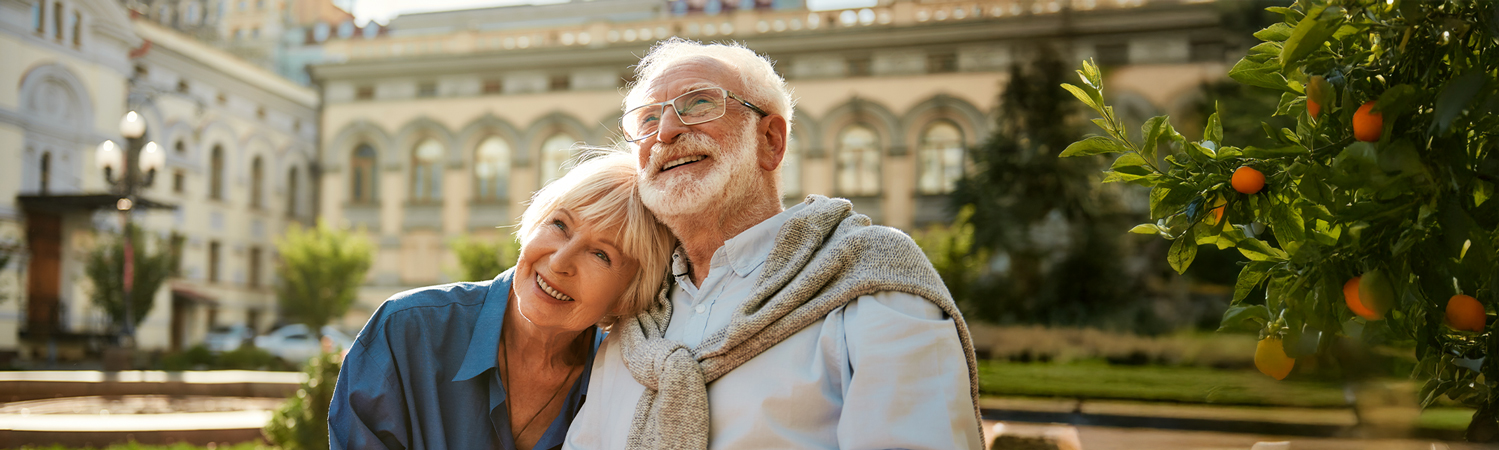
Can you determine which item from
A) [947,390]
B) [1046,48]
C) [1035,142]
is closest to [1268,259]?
[947,390]

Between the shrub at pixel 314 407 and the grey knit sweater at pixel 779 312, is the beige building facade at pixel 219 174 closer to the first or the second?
the shrub at pixel 314 407

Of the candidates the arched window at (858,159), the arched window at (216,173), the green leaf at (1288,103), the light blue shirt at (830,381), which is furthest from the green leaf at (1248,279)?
the arched window at (216,173)

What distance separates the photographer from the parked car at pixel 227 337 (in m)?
25.6

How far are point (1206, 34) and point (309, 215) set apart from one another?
28.4 m

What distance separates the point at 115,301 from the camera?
2195 centimetres

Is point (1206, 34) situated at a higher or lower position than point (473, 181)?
higher

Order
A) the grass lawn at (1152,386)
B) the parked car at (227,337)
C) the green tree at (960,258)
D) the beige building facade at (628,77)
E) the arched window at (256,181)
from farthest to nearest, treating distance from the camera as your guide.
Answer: the arched window at (256,181) → the beige building facade at (628,77) → the parked car at (227,337) → the green tree at (960,258) → the grass lawn at (1152,386)

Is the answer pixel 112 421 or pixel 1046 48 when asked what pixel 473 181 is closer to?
pixel 1046 48

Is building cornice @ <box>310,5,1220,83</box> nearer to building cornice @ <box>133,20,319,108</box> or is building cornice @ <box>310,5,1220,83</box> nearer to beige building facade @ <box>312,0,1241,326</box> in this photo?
beige building facade @ <box>312,0,1241,326</box>

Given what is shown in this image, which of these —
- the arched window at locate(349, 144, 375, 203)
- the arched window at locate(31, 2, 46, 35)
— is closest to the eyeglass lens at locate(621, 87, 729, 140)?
the arched window at locate(31, 2, 46, 35)

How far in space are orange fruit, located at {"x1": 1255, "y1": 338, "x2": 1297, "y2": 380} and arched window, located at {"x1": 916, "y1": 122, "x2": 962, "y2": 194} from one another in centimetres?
2720

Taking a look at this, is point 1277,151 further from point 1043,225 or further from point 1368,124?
point 1043,225

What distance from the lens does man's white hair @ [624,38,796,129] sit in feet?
8.69

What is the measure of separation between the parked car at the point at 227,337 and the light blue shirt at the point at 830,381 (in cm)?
2513
